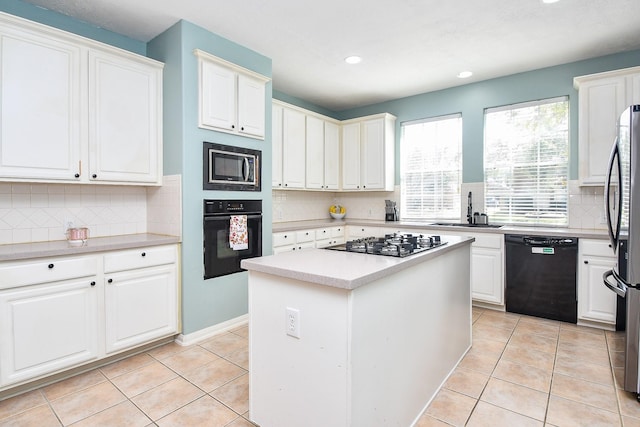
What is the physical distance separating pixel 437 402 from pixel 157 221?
2.69 metres

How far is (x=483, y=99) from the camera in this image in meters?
4.24

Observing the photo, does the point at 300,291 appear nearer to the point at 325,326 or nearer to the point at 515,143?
the point at 325,326

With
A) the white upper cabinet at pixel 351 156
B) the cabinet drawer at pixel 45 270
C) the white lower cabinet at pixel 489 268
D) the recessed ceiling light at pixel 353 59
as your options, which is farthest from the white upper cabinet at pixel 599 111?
the cabinet drawer at pixel 45 270

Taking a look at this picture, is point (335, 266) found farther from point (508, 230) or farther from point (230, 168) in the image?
point (508, 230)

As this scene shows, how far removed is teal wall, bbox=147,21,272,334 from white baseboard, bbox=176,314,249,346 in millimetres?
46

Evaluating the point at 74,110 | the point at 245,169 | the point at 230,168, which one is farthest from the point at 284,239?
the point at 74,110

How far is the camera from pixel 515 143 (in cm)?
406

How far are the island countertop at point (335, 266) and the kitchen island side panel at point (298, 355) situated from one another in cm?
6

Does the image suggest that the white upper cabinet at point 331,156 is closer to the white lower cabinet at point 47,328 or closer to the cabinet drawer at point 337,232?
the cabinet drawer at point 337,232

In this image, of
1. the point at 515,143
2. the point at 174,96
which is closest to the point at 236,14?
the point at 174,96

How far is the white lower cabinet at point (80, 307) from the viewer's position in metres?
2.07

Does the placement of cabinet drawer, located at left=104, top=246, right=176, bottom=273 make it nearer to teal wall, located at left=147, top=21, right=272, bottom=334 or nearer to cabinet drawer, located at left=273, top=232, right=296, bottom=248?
teal wall, located at left=147, top=21, right=272, bottom=334

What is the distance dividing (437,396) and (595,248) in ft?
7.44

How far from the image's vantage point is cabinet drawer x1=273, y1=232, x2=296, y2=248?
3.76 m
